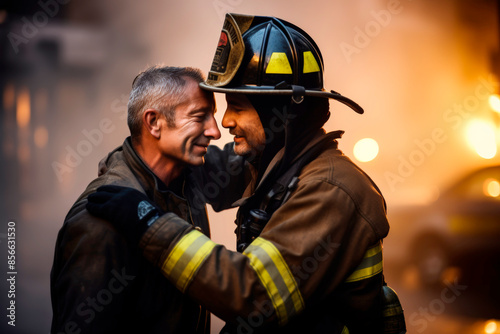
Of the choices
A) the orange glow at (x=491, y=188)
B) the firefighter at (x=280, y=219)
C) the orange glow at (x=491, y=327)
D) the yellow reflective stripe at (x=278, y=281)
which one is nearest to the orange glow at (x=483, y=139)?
the orange glow at (x=491, y=188)

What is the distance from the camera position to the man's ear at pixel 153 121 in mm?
2760

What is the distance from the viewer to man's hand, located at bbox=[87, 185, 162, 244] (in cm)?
217

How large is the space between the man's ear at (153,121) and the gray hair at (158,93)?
0.09ft

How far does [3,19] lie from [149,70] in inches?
284

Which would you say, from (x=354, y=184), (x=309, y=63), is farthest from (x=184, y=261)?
(x=309, y=63)

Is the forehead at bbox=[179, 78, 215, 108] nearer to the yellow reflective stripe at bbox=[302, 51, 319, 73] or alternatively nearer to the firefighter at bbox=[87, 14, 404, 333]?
the firefighter at bbox=[87, 14, 404, 333]

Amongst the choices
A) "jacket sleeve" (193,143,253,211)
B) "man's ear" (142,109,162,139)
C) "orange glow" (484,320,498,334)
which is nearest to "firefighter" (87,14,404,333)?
"man's ear" (142,109,162,139)

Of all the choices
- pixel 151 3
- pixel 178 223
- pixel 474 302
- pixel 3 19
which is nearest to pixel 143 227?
pixel 178 223

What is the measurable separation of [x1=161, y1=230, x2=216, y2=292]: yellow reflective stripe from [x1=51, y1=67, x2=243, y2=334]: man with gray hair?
201 millimetres

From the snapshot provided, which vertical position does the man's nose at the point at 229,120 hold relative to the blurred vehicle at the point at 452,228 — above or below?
above

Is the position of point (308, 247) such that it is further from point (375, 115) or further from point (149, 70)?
point (375, 115)

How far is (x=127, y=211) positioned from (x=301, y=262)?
2.59 feet

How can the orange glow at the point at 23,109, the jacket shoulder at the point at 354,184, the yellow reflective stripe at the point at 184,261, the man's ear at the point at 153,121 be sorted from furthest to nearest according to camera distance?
the orange glow at the point at 23,109
the man's ear at the point at 153,121
the jacket shoulder at the point at 354,184
the yellow reflective stripe at the point at 184,261

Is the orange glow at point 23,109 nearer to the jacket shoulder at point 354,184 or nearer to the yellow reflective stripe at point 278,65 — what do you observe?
the yellow reflective stripe at point 278,65
